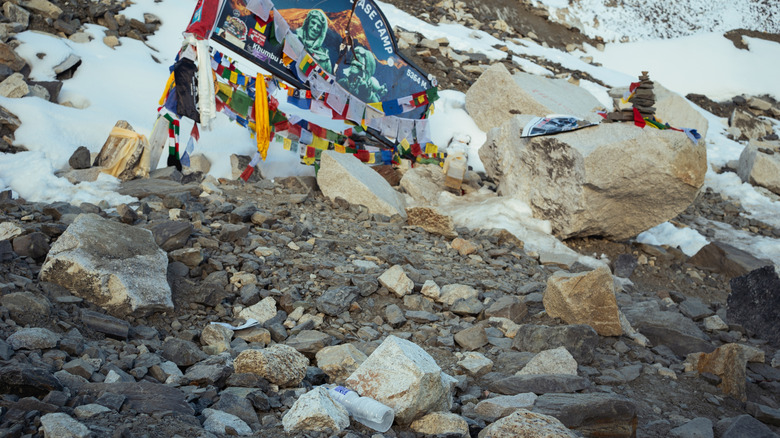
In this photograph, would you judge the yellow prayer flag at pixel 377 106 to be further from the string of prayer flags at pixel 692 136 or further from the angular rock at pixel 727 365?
the angular rock at pixel 727 365

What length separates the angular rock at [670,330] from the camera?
4555mm

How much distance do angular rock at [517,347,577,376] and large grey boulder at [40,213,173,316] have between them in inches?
94.8

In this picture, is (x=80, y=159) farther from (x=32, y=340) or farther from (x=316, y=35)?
(x=32, y=340)

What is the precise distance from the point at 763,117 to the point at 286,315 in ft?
55.7

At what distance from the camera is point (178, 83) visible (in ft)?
23.5

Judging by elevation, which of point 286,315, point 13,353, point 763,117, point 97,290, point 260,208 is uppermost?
point 13,353

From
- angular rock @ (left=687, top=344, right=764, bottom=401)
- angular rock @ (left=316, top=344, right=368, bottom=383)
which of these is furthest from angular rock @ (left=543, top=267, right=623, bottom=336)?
angular rock @ (left=316, top=344, right=368, bottom=383)

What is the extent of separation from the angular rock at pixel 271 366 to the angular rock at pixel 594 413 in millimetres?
1257

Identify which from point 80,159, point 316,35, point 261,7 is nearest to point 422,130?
point 316,35

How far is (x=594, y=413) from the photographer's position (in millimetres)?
2969

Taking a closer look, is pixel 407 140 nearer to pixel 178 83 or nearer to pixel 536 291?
pixel 178 83

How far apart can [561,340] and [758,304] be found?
2.44 metres

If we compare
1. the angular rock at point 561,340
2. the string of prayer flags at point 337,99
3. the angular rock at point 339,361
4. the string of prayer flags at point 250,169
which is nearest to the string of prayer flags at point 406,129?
the string of prayer flags at point 337,99

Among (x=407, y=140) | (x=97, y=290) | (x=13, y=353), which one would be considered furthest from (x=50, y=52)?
(x=13, y=353)
